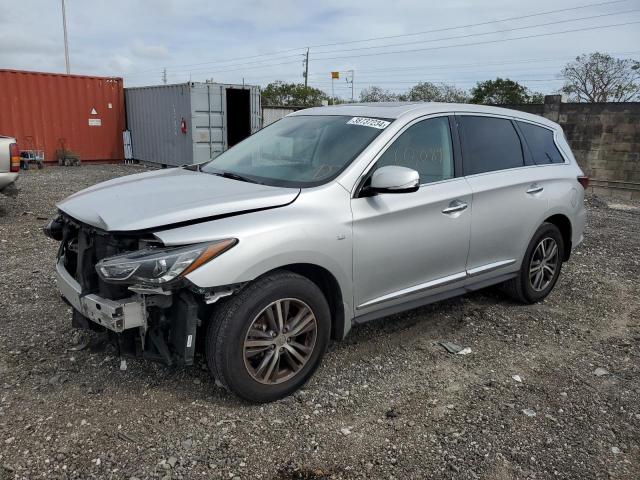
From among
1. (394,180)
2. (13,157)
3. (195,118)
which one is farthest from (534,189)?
(195,118)

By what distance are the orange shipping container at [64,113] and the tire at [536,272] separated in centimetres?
1611

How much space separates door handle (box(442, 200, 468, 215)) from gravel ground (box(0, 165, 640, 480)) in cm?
105

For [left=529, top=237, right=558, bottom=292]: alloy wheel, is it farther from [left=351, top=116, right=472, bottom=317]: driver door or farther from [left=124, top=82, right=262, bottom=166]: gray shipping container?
[left=124, top=82, right=262, bottom=166]: gray shipping container

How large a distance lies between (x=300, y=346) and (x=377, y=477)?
88 centimetres

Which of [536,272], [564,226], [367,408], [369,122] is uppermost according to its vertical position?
[369,122]

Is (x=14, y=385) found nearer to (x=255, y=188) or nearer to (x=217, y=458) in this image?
(x=217, y=458)

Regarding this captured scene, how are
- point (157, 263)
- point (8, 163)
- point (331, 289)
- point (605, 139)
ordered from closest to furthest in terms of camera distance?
point (157, 263) < point (331, 289) < point (8, 163) < point (605, 139)

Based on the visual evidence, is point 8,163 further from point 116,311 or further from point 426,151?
Answer: point 426,151

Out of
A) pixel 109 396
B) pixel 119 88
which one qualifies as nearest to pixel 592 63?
pixel 119 88

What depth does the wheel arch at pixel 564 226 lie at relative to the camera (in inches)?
190

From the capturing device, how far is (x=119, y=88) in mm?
18250

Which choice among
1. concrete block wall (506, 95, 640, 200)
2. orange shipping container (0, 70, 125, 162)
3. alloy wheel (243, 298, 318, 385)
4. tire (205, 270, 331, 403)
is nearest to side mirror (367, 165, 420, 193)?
tire (205, 270, 331, 403)

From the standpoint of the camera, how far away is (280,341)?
305cm

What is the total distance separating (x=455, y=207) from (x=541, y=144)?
1.62 m
